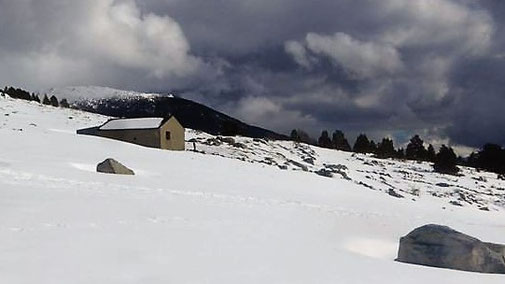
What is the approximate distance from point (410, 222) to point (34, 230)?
17328 millimetres

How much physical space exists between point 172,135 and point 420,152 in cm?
7028

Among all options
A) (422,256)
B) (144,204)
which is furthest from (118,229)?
(422,256)

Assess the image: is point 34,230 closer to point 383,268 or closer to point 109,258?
point 109,258

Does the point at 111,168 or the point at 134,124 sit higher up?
the point at 134,124

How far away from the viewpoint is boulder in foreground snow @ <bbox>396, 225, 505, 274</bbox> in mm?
13289

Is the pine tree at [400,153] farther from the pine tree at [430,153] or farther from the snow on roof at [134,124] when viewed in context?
the snow on roof at [134,124]

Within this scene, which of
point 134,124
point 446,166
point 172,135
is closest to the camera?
point 172,135

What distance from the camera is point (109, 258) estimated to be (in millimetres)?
10031

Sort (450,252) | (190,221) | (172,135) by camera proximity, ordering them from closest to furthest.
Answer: (450,252) < (190,221) < (172,135)

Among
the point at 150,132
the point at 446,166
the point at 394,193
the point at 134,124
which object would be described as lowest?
the point at 394,193

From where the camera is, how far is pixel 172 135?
57406mm

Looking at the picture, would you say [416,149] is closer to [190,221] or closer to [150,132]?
[150,132]

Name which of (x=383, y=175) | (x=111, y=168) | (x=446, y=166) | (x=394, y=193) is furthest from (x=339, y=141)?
(x=111, y=168)

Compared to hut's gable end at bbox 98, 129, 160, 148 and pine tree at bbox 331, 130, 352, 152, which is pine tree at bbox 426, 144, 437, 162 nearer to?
pine tree at bbox 331, 130, 352, 152
